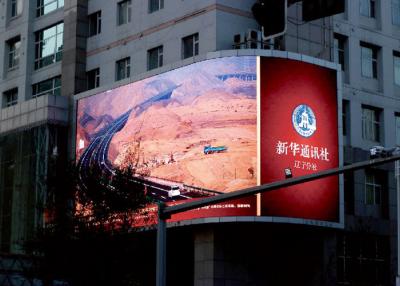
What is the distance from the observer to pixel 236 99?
3888 centimetres

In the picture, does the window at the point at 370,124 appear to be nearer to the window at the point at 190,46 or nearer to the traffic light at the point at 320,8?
the window at the point at 190,46

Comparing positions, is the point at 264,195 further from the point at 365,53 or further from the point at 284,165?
the point at 365,53

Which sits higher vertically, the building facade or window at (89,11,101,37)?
window at (89,11,101,37)

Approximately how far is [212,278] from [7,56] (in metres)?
21.5

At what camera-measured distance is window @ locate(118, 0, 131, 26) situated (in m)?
46.1

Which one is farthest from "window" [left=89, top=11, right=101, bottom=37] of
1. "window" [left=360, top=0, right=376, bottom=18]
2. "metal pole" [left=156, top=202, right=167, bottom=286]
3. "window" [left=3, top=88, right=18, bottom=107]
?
"metal pole" [left=156, top=202, right=167, bottom=286]

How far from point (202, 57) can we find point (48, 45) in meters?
13.9

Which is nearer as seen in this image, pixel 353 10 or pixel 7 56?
pixel 353 10

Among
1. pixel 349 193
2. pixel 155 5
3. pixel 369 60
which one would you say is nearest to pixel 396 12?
pixel 369 60

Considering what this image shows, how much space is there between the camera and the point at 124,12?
4647 centimetres

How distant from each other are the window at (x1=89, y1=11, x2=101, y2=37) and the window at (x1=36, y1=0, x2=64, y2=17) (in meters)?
2.52

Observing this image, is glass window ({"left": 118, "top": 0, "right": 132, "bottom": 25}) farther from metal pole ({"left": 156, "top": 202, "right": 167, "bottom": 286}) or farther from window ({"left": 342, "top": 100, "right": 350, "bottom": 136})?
metal pole ({"left": 156, "top": 202, "right": 167, "bottom": 286})

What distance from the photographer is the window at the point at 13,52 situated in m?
52.9

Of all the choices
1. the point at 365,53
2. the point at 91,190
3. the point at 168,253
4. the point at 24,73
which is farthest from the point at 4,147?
the point at 365,53
